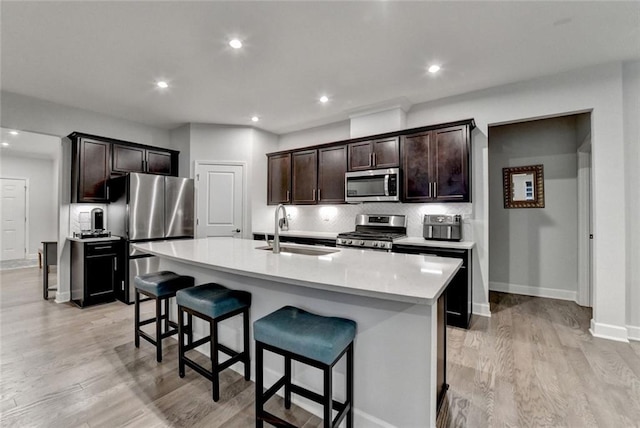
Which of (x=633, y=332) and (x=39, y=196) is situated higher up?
(x=39, y=196)

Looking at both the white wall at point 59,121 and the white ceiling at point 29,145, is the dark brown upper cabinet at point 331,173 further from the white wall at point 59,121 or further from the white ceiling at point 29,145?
the white ceiling at point 29,145

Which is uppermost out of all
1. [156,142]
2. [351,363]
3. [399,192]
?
[156,142]

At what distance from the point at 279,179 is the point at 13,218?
23.7ft

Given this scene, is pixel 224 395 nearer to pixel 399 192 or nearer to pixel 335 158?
pixel 399 192

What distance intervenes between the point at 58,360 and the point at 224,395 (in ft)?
5.66

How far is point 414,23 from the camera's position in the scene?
2324 mm

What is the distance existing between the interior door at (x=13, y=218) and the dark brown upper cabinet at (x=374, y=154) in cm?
855

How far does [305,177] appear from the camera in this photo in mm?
4891

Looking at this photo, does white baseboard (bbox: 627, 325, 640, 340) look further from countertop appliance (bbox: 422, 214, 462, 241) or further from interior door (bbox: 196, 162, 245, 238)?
interior door (bbox: 196, 162, 245, 238)

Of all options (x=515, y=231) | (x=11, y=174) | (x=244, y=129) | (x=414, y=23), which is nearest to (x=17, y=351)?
(x=244, y=129)

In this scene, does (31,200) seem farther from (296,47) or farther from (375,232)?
(375,232)

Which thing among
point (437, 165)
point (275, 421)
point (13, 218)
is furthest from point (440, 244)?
point (13, 218)

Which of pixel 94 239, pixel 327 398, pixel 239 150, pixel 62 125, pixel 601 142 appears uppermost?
pixel 62 125

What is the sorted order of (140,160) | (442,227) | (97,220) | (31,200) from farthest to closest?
(31,200) < (140,160) < (97,220) < (442,227)
